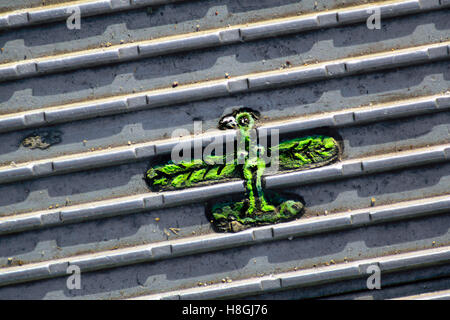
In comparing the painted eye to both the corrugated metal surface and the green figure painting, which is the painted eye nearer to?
Answer: the green figure painting

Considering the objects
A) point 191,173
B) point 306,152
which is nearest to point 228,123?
point 191,173

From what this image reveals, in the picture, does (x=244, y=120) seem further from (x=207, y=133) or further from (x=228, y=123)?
(x=207, y=133)

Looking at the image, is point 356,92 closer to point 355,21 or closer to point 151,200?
point 355,21

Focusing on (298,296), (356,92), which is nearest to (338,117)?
(356,92)

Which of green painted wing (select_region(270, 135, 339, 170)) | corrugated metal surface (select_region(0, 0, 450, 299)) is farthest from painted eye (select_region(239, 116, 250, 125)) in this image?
green painted wing (select_region(270, 135, 339, 170))

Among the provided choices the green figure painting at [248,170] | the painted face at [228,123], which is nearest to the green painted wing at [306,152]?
the green figure painting at [248,170]

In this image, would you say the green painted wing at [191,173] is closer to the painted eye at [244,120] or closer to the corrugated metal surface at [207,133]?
the corrugated metal surface at [207,133]
